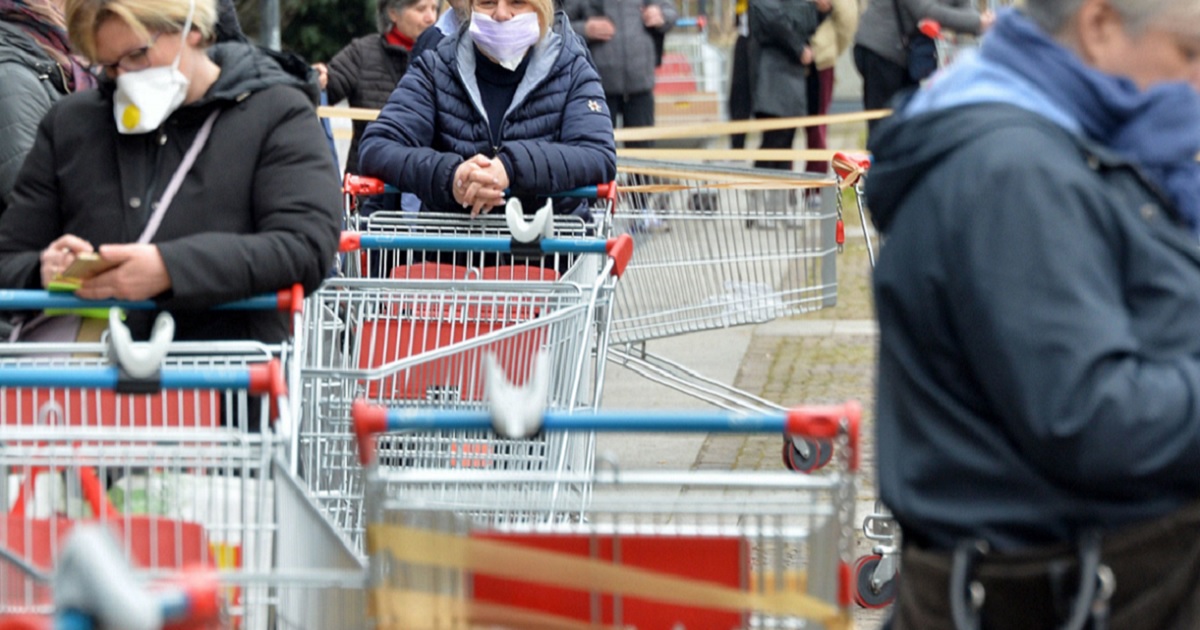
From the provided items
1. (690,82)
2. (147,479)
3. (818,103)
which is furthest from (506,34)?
(690,82)

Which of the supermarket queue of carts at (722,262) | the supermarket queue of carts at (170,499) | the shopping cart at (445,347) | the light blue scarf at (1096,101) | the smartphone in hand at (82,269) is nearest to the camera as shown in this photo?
the light blue scarf at (1096,101)

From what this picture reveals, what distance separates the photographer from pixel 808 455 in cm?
642

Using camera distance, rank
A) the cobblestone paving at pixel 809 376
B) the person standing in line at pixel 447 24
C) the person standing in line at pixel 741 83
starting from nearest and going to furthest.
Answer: the person standing in line at pixel 447 24, the cobblestone paving at pixel 809 376, the person standing in line at pixel 741 83

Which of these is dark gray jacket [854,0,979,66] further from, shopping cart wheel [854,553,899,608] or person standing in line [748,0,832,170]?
shopping cart wheel [854,553,899,608]

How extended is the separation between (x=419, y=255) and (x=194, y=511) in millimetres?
2701

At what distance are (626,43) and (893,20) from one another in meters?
1.69

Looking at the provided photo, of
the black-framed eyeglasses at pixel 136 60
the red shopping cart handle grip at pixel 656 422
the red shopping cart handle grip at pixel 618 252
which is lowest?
the red shopping cart handle grip at pixel 656 422

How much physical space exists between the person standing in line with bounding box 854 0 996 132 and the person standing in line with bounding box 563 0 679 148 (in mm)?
1288

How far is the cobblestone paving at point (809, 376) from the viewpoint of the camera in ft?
22.5

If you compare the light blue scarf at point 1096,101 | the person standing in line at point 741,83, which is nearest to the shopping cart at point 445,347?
the light blue scarf at point 1096,101

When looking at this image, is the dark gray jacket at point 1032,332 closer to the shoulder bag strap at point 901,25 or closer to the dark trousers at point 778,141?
the shoulder bag strap at point 901,25

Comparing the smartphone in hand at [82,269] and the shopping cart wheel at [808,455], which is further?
the shopping cart wheel at [808,455]

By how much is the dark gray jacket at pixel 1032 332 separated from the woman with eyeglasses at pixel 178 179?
60.2 inches

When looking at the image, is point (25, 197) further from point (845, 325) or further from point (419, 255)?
point (845, 325)
